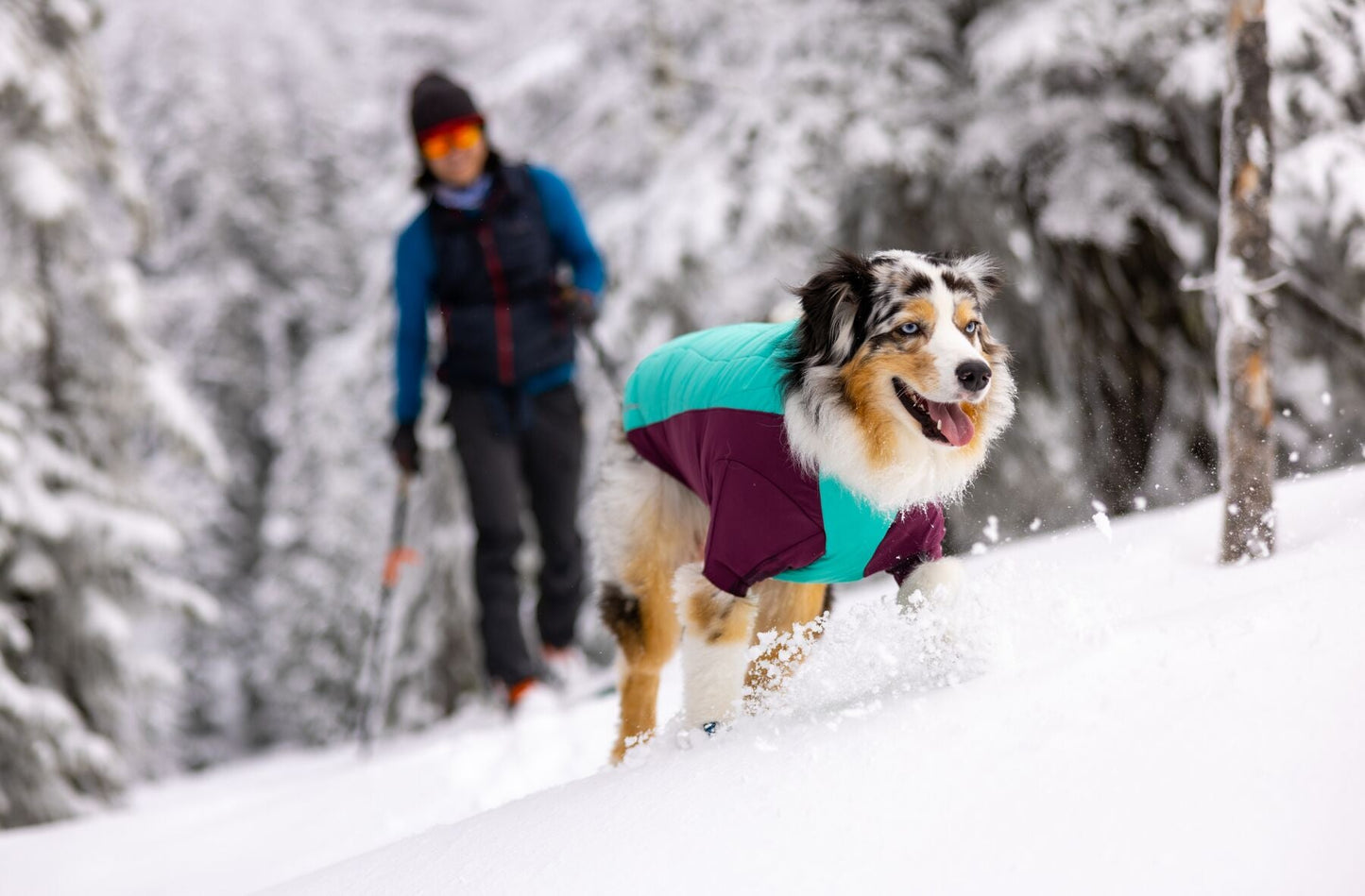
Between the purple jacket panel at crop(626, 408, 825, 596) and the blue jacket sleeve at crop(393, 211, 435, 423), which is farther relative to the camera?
the blue jacket sleeve at crop(393, 211, 435, 423)

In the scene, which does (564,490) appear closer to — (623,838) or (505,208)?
(505,208)

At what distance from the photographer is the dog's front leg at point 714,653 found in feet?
8.97

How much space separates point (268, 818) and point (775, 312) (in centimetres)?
314

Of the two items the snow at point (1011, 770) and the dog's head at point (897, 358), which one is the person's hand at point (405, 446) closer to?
the snow at point (1011, 770)

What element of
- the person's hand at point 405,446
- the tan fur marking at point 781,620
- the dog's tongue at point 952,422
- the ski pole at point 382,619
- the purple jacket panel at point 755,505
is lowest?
the ski pole at point 382,619

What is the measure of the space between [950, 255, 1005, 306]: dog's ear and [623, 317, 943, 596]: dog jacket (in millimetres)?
489

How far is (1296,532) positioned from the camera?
11.8 feet

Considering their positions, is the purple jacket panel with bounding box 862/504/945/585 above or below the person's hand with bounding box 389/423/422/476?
above

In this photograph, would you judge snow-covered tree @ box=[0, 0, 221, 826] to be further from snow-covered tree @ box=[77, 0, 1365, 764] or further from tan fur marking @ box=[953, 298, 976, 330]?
tan fur marking @ box=[953, 298, 976, 330]

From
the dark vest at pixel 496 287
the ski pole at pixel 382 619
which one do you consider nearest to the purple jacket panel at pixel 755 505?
the dark vest at pixel 496 287

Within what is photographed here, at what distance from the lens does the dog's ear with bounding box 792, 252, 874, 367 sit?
2.63 m

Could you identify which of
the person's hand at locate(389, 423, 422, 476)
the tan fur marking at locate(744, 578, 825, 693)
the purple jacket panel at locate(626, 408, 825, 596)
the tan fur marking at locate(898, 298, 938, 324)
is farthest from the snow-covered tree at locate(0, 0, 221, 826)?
the tan fur marking at locate(898, 298, 938, 324)

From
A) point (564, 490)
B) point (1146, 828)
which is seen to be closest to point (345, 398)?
point (564, 490)

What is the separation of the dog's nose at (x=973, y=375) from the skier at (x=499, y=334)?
2.78 meters
